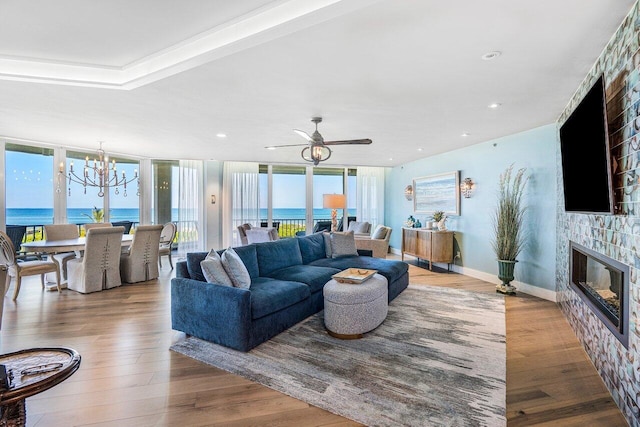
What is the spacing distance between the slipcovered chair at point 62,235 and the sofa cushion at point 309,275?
382 centimetres

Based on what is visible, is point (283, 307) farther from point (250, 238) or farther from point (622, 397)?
point (250, 238)

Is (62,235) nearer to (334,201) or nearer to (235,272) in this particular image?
(235,272)

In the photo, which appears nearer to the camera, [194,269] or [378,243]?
[194,269]

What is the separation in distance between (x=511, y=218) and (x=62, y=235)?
7586mm

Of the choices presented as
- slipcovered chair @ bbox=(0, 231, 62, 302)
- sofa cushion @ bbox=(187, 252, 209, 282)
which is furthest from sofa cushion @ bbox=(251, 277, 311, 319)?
slipcovered chair @ bbox=(0, 231, 62, 302)

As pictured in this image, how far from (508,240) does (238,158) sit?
19.7ft

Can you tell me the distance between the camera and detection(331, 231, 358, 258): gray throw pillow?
17.2 feet

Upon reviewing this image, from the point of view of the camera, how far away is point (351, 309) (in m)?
3.12

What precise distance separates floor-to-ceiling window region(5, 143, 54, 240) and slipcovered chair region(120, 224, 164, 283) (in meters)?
2.17

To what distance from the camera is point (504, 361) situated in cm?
269

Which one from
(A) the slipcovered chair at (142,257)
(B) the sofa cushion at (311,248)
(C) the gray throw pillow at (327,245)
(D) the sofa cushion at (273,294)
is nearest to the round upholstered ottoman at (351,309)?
(D) the sofa cushion at (273,294)

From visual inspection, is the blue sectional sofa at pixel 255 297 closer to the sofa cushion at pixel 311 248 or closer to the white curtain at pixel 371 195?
the sofa cushion at pixel 311 248

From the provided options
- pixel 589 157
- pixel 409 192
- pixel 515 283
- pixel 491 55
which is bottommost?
pixel 515 283

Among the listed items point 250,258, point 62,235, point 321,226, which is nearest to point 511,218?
point 250,258
